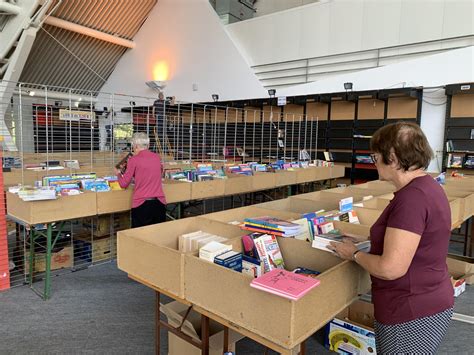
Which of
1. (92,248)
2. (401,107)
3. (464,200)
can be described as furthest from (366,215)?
(401,107)

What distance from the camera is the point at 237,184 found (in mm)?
4387

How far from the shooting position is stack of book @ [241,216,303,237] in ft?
5.82

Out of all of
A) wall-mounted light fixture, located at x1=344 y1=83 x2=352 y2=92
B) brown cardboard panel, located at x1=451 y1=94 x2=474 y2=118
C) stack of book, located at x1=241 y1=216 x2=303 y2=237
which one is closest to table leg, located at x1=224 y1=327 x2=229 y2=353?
stack of book, located at x1=241 y1=216 x2=303 y2=237

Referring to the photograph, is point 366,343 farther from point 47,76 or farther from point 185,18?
point 47,76

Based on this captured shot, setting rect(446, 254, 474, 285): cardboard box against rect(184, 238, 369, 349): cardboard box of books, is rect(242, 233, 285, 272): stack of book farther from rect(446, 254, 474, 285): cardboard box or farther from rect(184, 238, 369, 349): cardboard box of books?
rect(446, 254, 474, 285): cardboard box

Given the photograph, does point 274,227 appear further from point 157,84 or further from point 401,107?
point 157,84

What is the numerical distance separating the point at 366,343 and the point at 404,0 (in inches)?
289

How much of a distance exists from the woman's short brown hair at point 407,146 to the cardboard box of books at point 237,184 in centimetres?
312

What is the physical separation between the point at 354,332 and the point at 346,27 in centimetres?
758

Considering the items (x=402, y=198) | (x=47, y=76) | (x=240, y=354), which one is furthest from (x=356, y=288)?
(x=47, y=76)

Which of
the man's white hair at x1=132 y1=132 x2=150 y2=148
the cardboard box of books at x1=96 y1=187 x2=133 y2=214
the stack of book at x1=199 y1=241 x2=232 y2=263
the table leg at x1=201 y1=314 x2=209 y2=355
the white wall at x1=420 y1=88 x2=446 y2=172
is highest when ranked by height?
the white wall at x1=420 y1=88 x2=446 y2=172

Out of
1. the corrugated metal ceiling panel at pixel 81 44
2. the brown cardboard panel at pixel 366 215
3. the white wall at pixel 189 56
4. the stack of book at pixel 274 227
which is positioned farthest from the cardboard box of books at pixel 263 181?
Answer: the corrugated metal ceiling panel at pixel 81 44

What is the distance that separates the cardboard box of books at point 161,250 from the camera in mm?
1485

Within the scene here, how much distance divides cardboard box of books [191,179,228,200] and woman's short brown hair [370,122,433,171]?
289 cm
